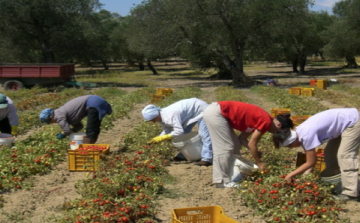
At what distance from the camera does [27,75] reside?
24.0 meters

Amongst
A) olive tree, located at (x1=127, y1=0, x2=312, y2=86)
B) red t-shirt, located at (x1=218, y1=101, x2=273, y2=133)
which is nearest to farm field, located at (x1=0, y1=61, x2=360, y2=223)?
red t-shirt, located at (x1=218, y1=101, x2=273, y2=133)

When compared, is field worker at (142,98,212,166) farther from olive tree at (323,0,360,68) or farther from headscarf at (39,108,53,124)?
olive tree at (323,0,360,68)

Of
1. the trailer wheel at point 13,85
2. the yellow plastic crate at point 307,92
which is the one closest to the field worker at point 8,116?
the yellow plastic crate at point 307,92

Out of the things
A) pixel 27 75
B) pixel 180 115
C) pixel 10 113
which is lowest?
pixel 27 75

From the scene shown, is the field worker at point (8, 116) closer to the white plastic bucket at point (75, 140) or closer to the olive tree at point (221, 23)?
the white plastic bucket at point (75, 140)

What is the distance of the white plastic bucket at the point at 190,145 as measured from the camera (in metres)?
8.00

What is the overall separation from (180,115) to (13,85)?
18.4 meters

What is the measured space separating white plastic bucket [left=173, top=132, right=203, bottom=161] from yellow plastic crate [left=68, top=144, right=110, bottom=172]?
123 cm

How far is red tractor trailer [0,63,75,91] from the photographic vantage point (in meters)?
23.9

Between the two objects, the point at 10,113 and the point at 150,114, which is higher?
the point at 150,114

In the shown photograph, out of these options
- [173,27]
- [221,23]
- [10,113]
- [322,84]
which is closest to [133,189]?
[10,113]

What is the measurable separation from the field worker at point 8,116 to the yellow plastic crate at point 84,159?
6.05 ft

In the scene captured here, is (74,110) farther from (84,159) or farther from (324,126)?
(324,126)

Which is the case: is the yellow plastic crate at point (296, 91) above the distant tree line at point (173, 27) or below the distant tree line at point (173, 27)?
below
